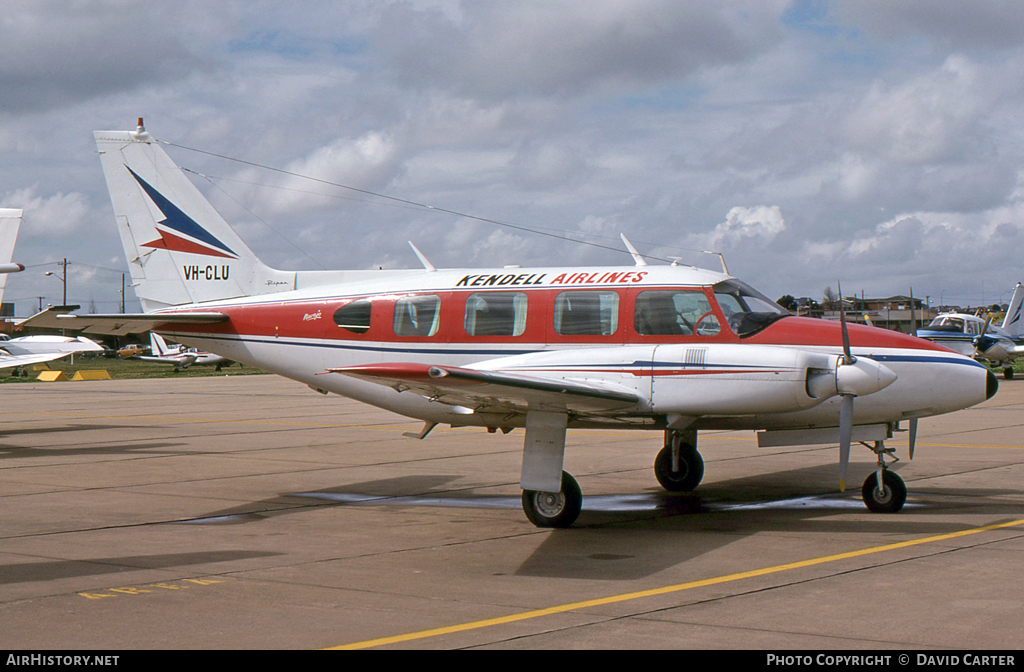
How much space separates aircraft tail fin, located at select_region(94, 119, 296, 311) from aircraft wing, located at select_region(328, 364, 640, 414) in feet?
19.1

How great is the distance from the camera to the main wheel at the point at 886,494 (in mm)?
11148

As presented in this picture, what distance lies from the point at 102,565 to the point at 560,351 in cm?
538

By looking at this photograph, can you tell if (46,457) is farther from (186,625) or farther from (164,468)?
(186,625)

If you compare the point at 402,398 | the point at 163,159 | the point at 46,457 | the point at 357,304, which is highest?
the point at 163,159

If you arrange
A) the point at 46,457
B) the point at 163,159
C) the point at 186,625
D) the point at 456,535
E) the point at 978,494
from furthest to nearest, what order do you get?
1. the point at 46,457
2. the point at 163,159
3. the point at 978,494
4. the point at 456,535
5. the point at 186,625

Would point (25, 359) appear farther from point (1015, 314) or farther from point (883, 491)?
point (1015, 314)

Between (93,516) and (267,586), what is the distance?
183 inches

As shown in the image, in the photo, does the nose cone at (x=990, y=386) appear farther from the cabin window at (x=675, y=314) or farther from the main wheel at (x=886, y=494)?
the cabin window at (x=675, y=314)

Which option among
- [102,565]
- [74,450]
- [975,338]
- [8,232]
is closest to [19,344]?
[74,450]

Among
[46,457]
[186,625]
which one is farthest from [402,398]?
[46,457]

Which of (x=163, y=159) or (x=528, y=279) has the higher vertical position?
(x=163, y=159)

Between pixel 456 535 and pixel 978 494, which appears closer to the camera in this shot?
pixel 456 535

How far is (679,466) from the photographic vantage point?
1322 cm

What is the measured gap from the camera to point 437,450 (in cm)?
1870
